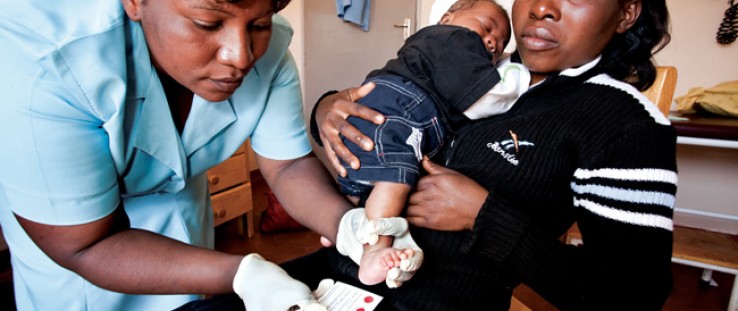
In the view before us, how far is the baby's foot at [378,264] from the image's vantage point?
0.73 m

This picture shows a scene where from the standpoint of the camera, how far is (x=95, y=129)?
69cm

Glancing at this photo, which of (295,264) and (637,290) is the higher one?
(637,290)

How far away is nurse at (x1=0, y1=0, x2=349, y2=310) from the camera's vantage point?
0.62 meters

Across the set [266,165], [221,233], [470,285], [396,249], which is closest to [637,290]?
[470,285]

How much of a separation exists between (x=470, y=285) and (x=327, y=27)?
304 centimetres

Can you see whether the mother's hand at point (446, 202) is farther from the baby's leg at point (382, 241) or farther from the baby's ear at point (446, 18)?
the baby's ear at point (446, 18)

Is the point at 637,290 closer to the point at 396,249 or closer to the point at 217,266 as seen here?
the point at 396,249

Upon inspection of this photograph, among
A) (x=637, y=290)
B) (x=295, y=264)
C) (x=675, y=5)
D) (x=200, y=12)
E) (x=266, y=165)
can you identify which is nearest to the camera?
(x=200, y=12)

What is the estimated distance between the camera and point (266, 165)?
1102 millimetres

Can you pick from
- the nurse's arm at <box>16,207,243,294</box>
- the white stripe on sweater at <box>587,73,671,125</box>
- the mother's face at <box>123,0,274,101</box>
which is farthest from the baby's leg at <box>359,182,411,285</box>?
the white stripe on sweater at <box>587,73,671,125</box>

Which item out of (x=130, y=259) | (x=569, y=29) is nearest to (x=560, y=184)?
(x=569, y=29)

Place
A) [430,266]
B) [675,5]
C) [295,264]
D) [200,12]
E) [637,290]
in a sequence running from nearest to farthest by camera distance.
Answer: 1. [200,12]
2. [637,290]
3. [430,266]
4. [295,264]
5. [675,5]

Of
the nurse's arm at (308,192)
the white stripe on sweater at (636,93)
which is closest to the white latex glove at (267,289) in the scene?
the nurse's arm at (308,192)

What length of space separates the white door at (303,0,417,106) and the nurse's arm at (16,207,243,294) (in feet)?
9.36
